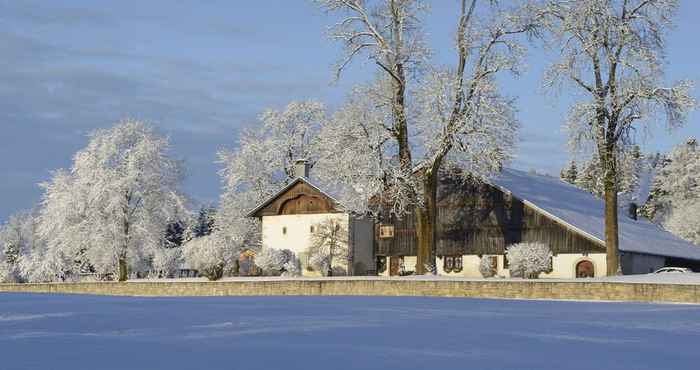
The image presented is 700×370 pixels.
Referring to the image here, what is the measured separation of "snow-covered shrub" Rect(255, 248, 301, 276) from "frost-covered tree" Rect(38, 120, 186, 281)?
9.80 metres

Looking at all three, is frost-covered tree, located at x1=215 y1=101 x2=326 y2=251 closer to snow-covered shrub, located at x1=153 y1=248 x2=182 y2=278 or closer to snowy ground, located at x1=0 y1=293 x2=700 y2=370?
snow-covered shrub, located at x1=153 y1=248 x2=182 y2=278

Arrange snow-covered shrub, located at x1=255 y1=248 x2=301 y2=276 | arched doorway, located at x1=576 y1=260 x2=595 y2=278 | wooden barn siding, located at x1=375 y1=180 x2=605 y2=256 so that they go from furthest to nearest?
snow-covered shrub, located at x1=255 y1=248 x2=301 y2=276
wooden barn siding, located at x1=375 y1=180 x2=605 y2=256
arched doorway, located at x1=576 y1=260 x2=595 y2=278

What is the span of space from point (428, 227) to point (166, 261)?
2563 centimetres

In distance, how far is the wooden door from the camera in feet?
193

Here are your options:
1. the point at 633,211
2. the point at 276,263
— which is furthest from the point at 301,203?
the point at 633,211

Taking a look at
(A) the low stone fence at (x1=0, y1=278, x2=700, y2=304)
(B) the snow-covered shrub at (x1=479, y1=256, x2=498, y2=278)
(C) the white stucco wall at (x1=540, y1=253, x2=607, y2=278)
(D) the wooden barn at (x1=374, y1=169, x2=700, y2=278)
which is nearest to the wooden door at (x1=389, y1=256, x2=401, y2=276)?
(D) the wooden barn at (x1=374, y1=169, x2=700, y2=278)

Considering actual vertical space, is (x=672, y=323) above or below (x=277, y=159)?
below

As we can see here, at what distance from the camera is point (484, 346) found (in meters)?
16.7

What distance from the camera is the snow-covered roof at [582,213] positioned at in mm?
52425

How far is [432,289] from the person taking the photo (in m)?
40.5

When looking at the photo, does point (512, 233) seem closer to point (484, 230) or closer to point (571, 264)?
point (484, 230)

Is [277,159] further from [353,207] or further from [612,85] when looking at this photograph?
[612,85]

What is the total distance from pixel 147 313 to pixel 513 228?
3102cm

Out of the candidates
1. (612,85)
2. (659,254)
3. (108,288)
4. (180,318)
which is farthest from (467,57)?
(180,318)
